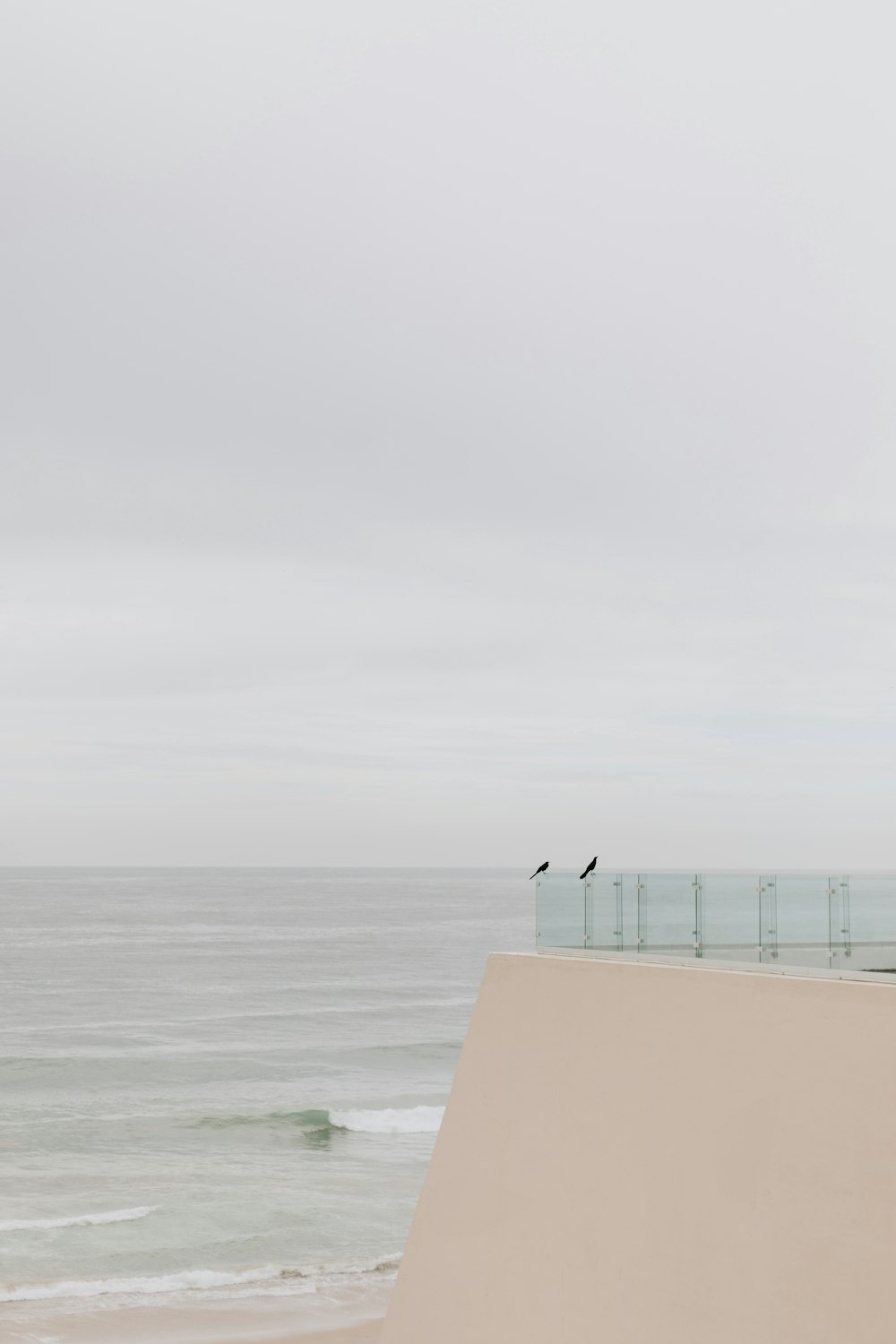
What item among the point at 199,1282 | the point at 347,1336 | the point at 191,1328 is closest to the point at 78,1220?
the point at 199,1282

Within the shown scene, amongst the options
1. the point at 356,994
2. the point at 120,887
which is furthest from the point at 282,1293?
the point at 120,887

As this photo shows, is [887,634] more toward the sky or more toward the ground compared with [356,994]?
more toward the sky

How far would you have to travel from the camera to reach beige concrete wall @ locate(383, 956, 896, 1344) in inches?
228

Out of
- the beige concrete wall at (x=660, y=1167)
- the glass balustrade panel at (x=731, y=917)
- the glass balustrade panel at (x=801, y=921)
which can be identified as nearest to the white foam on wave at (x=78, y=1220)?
the beige concrete wall at (x=660, y=1167)

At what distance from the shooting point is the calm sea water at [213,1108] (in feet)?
54.7

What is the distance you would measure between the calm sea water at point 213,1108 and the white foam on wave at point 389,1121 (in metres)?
0.06

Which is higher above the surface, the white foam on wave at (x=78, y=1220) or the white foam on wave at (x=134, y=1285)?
the white foam on wave at (x=134, y=1285)

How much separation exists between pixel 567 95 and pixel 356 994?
1629 inches

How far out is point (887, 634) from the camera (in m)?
24.3

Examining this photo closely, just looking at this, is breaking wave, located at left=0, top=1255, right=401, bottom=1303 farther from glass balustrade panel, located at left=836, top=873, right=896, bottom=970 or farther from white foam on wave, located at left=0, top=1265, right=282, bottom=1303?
glass balustrade panel, located at left=836, top=873, right=896, bottom=970

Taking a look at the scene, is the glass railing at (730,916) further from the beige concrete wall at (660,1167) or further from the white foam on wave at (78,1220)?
the white foam on wave at (78,1220)

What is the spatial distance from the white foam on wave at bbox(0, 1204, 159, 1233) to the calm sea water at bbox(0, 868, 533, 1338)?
0.05 metres

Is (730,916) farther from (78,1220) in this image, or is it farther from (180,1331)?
(78,1220)

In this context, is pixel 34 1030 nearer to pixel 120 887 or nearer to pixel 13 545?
pixel 13 545
